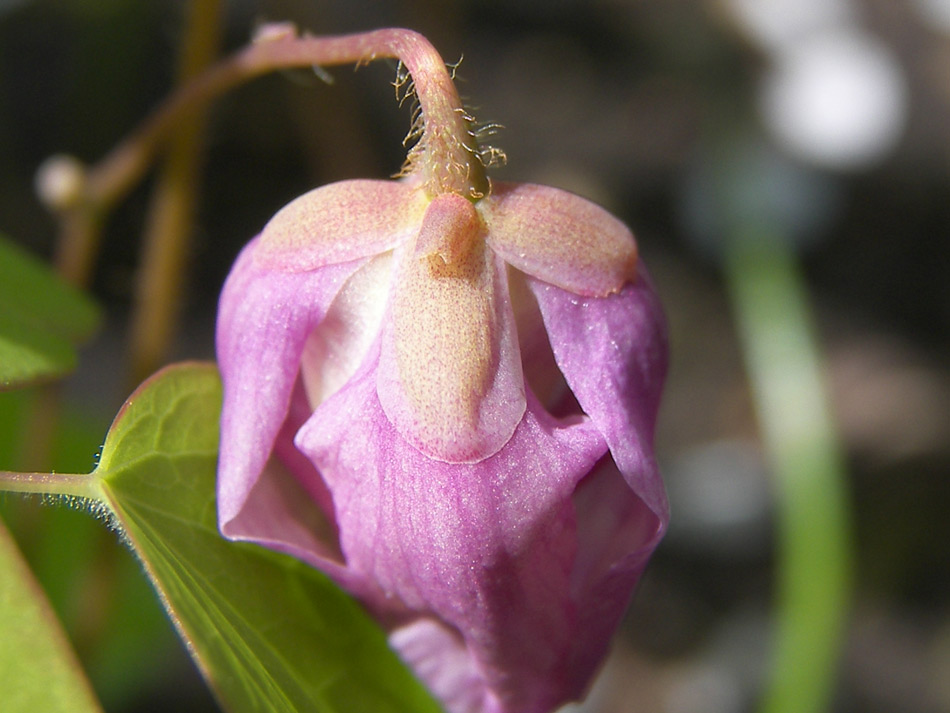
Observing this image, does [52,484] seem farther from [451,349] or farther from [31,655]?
[451,349]

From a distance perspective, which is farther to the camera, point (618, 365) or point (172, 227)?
point (172, 227)

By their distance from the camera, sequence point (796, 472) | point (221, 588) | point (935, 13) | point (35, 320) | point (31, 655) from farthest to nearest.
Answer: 1. point (935, 13)
2. point (796, 472)
3. point (35, 320)
4. point (221, 588)
5. point (31, 655)

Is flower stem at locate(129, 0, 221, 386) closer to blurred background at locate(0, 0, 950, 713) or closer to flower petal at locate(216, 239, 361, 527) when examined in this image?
flower petal at locate(216, 239, 361, 527)

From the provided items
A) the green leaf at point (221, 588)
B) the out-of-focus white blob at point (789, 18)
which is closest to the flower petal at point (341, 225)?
the green leaf at point (221, 588)

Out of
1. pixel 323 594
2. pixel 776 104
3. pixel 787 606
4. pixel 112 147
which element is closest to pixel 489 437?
pixel 323 594

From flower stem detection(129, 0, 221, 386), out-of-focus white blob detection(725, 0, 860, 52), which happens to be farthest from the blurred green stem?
flower stem detection(129, 0, 221, 386)

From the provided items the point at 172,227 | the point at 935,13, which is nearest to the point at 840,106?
the point at 935,13

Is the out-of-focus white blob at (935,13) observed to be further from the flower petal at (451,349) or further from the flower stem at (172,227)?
the flower petal at (451,349)
